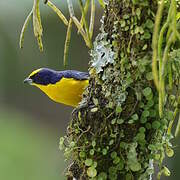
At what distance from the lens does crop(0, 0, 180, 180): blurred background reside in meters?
4.71

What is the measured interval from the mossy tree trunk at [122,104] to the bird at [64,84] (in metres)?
1.05

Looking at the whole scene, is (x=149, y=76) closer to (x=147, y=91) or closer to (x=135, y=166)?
(x=147, y=91)

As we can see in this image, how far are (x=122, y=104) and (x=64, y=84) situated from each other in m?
1.35

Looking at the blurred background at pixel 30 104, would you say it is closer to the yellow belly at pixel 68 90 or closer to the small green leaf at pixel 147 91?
the yellow belly at pixel 68 90

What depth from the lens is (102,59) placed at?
1.60 meters

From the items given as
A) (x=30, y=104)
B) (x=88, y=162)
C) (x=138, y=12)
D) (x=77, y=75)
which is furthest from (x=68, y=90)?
(x=30, y=104)

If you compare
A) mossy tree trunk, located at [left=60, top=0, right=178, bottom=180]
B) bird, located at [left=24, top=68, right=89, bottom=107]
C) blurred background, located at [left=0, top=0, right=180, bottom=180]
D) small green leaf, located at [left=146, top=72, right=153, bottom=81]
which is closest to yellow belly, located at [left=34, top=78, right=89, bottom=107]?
bird, located at [left=24, top=68, right=89, bottom=107]

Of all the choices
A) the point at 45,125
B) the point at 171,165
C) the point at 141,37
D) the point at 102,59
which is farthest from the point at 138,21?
the point at 45,125

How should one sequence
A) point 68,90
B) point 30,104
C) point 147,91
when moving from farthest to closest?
1. point 30,104
2. point 68,90
3. point 147,91

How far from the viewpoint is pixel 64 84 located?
9.45ft

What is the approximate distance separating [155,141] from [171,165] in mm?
3092

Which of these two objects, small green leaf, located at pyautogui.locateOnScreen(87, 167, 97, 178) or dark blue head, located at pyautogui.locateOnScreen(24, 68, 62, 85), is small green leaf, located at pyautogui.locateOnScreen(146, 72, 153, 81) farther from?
dark blue head, located at pyautogui.locateOnScreen(24, 68, 62, 85)

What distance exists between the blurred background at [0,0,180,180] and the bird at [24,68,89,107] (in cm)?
150

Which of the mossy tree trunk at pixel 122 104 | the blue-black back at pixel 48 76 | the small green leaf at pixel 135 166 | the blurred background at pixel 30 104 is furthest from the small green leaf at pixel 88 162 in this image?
the blurred background at pixel 30 104
